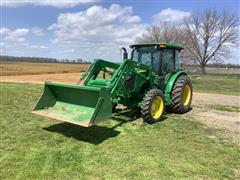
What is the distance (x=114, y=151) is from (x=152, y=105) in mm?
2359

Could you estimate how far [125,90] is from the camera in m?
6.90

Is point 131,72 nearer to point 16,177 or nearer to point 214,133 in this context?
point 214,133

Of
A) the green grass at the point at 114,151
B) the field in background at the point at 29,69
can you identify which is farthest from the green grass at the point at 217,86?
the field in background at the point at 29,69

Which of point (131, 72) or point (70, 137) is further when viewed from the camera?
point (131, 72)

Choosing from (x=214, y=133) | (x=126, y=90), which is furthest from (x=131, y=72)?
(x=214, y=133)

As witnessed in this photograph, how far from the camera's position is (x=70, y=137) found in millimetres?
5723

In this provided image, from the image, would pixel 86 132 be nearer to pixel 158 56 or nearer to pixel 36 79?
pixel 158 56

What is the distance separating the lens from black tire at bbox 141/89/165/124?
21.6 ft

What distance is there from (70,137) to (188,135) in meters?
2.68

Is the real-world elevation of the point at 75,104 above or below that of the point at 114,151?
above

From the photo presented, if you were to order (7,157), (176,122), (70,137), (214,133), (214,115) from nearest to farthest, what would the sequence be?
(7,157) < (70,137) < (214,133) < (176,122) < (214,115)

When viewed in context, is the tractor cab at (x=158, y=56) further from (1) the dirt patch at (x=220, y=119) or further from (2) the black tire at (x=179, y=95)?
(1) the dirt patch at (x=220, y=119)

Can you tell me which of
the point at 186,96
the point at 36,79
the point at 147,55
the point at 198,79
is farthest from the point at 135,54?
the point at 198,79

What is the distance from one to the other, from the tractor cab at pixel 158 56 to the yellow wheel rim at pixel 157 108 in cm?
103
